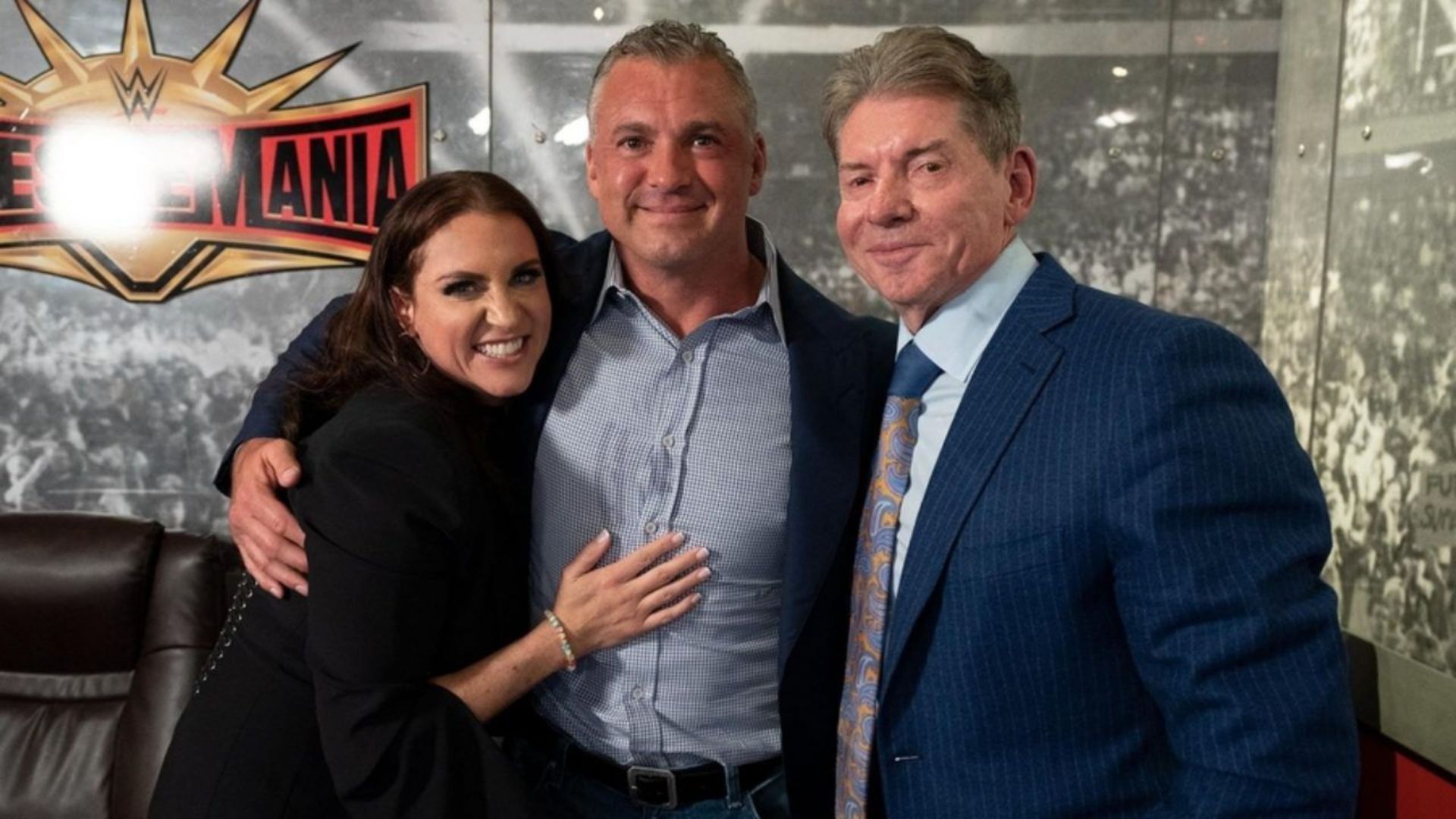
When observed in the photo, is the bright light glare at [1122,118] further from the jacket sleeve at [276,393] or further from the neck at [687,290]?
the jacket sleeve at [276,393]

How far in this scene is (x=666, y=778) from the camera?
155 cm

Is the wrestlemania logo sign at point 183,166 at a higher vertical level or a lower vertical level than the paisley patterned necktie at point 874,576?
higher

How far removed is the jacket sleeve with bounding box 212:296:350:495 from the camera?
65.4 inches

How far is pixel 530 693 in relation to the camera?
1.63m

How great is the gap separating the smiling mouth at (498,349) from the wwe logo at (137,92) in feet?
4.93

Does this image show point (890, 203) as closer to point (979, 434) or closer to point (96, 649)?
point (979, 434)

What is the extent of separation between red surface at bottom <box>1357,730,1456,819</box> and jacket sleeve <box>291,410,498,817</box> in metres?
1.30

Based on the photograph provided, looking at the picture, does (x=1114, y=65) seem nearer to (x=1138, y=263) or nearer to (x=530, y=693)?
(x=1138, y=263)

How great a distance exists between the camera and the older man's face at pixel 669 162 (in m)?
→ 1.66

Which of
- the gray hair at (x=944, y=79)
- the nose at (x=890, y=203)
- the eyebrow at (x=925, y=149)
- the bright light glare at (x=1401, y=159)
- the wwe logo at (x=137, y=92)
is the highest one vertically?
the wwe logo at (x=137, y=92)

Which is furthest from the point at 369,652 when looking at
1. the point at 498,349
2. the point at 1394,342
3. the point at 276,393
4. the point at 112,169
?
the point at 112,169

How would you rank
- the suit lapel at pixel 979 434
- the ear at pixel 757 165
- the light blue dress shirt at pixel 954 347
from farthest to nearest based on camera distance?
the ear at pixel 757 165 → the light blue dress shirt at pixel 954 347 → the suit lapel at pixel 979 434

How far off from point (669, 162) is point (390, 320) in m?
0.42

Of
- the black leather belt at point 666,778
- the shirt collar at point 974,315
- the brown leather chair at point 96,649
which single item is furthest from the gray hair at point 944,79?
the brown leather chair at point 96,649
